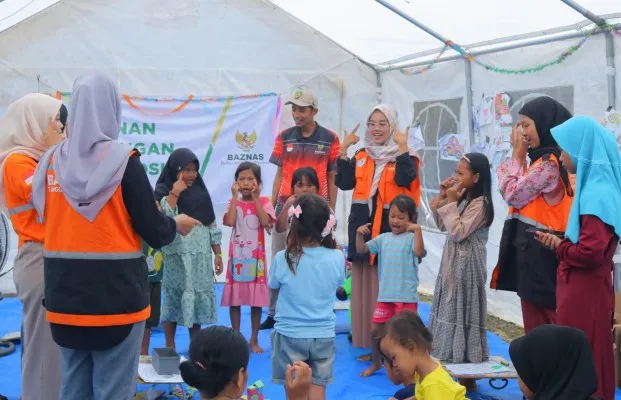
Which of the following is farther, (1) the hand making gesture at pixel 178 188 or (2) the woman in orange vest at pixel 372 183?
(2) the woman in orange vest at pixel 372 183

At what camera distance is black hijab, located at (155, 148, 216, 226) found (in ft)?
15.9

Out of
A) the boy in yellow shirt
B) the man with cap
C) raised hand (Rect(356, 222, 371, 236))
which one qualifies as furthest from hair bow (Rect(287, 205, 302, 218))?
the man with cap

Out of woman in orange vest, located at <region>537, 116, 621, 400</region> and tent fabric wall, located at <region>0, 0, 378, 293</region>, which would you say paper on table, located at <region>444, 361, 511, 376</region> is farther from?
tent fabric wall, located at <region>0, 0, 378, 293</region>

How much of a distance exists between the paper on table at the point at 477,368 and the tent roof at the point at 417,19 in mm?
2298

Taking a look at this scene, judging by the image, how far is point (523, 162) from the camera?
394 centimetres

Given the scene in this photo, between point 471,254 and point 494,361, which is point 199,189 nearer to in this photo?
point 471,254

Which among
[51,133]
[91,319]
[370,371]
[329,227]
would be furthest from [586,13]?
[91,319]

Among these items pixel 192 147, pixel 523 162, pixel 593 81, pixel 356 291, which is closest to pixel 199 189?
pixel 356 291

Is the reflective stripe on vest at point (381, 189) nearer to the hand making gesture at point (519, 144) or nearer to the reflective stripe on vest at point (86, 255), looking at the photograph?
the hand making gesture at point (519, 144)

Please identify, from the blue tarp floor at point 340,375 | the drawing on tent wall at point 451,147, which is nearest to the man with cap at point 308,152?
the blue tarp floor at point 340,375

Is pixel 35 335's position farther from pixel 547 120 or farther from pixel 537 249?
pixel 547 120

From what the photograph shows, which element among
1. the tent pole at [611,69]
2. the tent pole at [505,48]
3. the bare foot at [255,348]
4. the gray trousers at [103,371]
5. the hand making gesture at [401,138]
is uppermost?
the tent pole at [505,48]

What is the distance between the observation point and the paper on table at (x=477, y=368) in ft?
13.8

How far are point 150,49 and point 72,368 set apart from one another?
5619 millimetres
